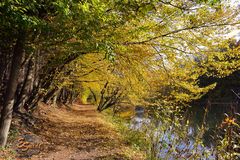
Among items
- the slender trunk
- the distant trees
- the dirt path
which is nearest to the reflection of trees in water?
the distant trees

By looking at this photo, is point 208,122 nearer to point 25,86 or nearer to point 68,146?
point 68,146

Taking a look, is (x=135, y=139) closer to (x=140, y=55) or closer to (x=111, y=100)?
(x=140, y=55)

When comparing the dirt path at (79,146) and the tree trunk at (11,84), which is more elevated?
the tree trunk at (11,84)

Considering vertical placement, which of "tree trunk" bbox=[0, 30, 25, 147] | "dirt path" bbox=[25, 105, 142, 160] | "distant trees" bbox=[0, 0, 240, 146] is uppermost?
"distant trees" bbox=[0, 0, 240, 146]

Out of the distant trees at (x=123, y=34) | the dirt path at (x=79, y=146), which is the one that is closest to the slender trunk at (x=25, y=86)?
the distant trees at (x=123, y=34)

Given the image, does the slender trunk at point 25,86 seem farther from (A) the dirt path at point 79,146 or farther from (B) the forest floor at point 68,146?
(A) the dirt path at point 79,146

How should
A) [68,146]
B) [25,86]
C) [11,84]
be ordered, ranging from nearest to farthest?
[11,84], [68,146], [25,86]

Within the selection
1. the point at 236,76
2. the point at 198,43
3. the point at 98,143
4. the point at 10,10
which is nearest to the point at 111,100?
the point at 98,143

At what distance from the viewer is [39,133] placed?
10.6 meters

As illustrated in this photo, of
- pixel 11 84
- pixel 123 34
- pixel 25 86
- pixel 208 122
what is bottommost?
pixel 208 122

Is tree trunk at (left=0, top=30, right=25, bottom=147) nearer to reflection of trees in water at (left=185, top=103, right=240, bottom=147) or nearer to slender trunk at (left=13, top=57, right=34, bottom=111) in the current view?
slender trunk at (left=13, top=57, right=34, bottom=111)

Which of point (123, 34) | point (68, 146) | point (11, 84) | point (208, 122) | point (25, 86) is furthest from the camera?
point (208, 122)

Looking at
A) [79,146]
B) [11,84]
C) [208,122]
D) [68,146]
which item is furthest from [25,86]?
[208,122]

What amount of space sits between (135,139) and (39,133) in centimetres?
354
